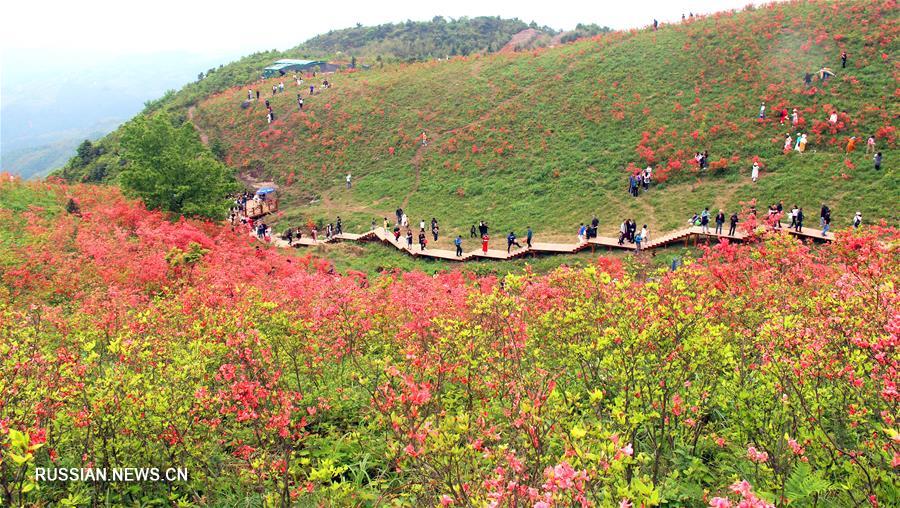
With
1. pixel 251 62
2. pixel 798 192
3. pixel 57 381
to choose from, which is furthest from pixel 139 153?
pixel 251 62

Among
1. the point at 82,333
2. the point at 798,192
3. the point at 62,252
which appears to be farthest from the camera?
the point at 798,192

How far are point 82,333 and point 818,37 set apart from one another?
4663 centimetres

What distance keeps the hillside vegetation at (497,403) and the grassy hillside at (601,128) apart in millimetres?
20185

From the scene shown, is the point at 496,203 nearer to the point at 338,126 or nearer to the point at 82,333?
the point at 338,126

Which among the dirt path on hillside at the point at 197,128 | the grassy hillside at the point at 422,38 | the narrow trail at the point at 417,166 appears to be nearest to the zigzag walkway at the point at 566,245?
the narrow trail at the point at 417,166

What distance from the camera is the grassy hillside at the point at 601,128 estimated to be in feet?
95.9

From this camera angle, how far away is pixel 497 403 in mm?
8422

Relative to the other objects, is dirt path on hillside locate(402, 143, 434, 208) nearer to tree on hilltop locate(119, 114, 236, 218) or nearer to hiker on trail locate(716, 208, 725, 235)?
tree on hilltop locate(119, 114, 236, 218)

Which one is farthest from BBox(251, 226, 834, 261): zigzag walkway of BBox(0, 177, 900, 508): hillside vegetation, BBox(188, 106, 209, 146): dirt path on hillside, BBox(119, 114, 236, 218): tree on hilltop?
BBox(188, 106, 209, 146): dirt path on hillside

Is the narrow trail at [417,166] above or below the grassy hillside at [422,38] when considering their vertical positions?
below

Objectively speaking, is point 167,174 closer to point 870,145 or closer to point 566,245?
point 566,245

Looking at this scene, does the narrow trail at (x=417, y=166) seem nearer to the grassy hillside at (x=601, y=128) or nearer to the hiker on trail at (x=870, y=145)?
the grassy hillside at (x=601, y=128)

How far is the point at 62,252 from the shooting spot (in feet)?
68.1

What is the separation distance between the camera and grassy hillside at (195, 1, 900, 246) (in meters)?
29.2
